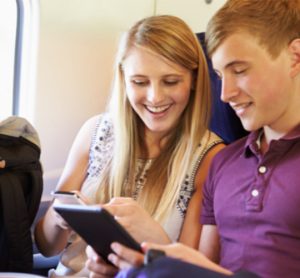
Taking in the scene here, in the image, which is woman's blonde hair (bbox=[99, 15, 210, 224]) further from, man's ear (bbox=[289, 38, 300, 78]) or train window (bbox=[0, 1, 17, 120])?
train window (bbox=[0, 1, 17, 120])

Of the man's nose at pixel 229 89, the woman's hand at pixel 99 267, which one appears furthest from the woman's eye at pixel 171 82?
the woman's hand at pixel 99 267

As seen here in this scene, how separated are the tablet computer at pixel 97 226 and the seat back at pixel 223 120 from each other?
642mm

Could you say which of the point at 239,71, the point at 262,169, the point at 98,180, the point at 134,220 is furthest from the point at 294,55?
the point at 98,180

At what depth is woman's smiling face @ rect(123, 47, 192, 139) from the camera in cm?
124

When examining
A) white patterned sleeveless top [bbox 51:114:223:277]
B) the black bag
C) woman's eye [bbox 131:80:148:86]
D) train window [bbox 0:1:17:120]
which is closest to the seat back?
white patterned sleeveless top [bbox 51:114:223:277]

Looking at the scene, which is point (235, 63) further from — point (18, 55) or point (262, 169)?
point (18, 55)

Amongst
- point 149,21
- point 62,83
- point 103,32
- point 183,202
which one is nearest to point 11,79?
point 62,83

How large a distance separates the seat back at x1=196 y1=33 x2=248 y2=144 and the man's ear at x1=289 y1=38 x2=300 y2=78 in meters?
0.42

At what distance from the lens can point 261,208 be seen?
99 centimetres

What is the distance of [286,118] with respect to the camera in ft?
3.38

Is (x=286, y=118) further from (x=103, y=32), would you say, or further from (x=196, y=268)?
(x=103, y=32)

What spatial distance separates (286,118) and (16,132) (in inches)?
25.4

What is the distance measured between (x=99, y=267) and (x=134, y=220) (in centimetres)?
13

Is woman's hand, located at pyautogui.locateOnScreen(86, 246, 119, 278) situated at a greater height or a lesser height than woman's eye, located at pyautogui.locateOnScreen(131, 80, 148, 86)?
lesser
